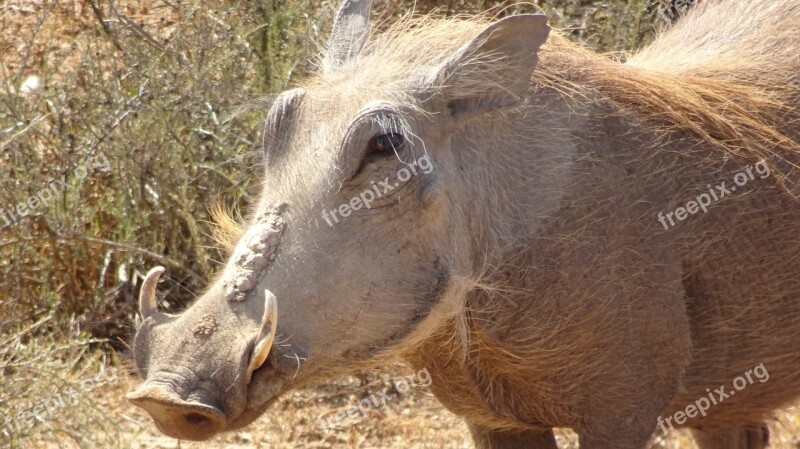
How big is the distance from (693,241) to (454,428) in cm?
204

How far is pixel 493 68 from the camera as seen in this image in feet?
10.3

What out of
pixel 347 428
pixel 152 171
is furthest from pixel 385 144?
pixel 152 171

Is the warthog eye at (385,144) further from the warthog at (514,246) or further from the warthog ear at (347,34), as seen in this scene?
the warthog ear at (347,34)

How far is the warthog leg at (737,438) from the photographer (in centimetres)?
431

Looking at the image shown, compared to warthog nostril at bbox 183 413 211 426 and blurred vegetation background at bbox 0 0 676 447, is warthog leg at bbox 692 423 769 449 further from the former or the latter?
warthog nostril at bbox 183 413 211 426

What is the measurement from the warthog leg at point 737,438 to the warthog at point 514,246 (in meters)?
0.47

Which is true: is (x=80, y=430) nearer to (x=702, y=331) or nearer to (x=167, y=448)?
(x=167, y=448)

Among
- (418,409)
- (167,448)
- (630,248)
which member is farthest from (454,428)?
(630,248)

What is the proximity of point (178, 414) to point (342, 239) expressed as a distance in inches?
22.9

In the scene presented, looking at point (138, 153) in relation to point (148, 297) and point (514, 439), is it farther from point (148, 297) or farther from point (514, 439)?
point (148, 297)

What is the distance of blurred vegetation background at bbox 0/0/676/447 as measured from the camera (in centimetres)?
548

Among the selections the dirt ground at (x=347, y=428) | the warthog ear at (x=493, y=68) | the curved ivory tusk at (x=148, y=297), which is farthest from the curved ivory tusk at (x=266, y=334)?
the dirt ground at (x=347, y=428)

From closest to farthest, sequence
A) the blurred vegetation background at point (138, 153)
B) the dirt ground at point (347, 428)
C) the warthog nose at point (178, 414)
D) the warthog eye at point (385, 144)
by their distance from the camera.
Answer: the warthog nose at point (178, 414) < the warthog eye at point (385, 144) < the dirt ground at point (347, 428) < the blurred vegetation background at point (138, 153)

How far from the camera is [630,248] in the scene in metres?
3.34
